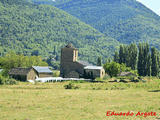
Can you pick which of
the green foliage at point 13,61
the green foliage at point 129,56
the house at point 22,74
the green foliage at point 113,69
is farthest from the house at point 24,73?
the green foliage at point 129,56

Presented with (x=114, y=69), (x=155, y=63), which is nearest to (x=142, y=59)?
(x=155, y=63)

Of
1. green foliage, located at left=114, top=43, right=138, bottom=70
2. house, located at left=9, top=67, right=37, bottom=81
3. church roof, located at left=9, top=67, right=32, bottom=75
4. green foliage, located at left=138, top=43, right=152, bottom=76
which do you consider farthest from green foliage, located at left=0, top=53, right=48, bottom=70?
green foliage, located at left=138, top=43, right=152, bottom=76

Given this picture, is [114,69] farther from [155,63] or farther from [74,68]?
[155,63]

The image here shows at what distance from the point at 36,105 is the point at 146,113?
11.3m

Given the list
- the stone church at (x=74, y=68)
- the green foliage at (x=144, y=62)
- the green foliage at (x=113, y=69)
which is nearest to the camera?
the stone church at (x=74, y=68)

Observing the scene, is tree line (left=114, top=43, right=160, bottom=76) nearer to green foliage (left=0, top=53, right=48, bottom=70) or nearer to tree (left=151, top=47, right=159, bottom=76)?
tree (left=151, top=47, right=159, bottom=76)

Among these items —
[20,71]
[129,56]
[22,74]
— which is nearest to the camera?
[22,74]

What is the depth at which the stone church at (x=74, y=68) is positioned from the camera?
88188 mm

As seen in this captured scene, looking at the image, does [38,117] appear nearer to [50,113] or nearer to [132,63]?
[50,113]

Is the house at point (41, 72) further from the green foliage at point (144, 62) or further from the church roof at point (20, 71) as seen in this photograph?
the green foliage at point (144, 62)

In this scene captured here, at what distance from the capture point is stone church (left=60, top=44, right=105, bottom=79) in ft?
289

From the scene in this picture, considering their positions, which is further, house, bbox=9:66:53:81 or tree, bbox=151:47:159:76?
tree, bbox=151:47:159:76

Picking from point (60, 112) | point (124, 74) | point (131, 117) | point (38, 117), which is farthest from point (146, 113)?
point (124, 74)

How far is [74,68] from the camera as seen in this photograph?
91750 mm
